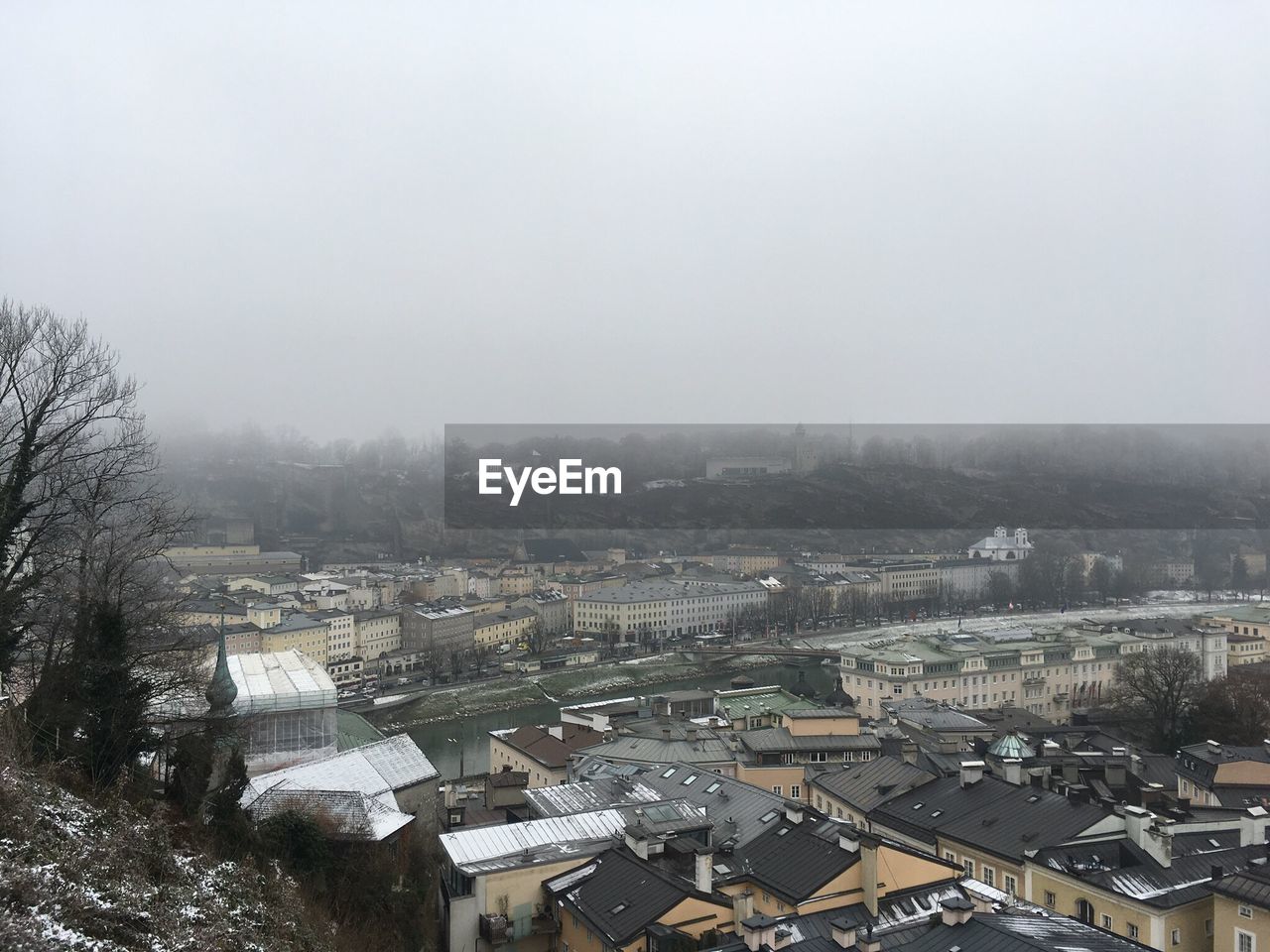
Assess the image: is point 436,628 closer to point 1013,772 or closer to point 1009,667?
point 1009,667

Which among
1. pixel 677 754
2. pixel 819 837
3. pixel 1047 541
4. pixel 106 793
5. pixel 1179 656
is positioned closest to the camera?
pixel 106 793

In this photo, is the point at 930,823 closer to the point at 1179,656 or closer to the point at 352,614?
the point at 1179,656

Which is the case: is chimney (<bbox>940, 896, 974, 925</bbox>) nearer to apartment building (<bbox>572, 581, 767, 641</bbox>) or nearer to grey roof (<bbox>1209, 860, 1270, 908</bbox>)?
grey roof (<bbox>1209, 860, 1270, 908</bbox>)

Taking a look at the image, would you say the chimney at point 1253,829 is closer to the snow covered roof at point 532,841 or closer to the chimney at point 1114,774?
the chimney at point 1114,774

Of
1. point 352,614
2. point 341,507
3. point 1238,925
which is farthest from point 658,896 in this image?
point 341,507

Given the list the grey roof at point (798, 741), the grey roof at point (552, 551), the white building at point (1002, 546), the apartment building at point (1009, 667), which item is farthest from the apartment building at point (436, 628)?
the white building at point (1002, 546)
